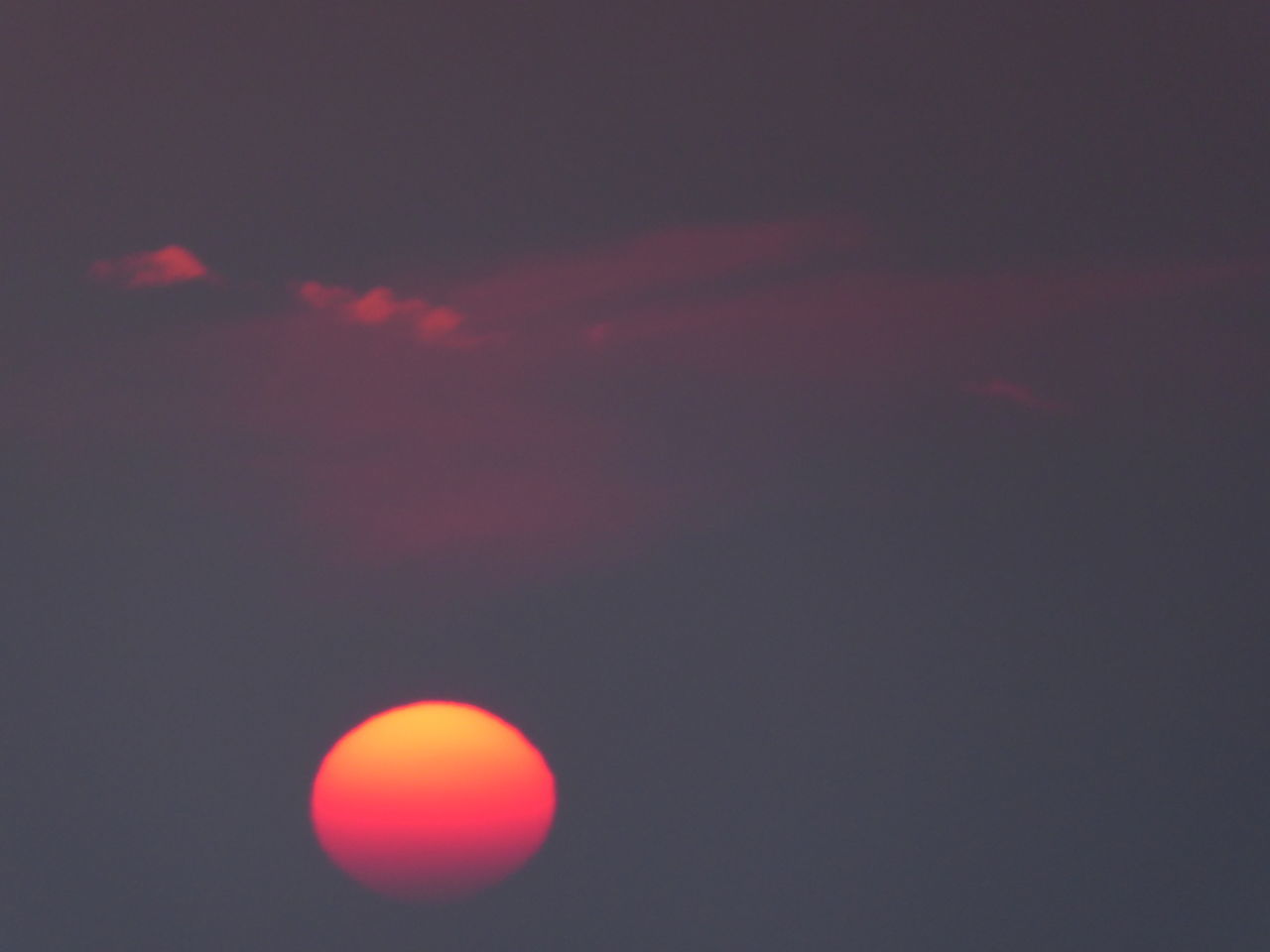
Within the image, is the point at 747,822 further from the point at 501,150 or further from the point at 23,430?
the point at 23,430

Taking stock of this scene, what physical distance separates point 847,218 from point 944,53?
0.36m

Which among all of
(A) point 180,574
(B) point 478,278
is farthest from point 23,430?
(B) point 478,278

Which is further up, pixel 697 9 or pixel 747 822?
pixel 697 9

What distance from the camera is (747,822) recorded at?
246 centimetres

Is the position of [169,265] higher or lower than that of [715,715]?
higher

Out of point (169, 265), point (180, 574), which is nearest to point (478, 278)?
point (169, 265)

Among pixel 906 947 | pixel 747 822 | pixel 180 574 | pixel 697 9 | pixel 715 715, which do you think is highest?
pixel 697 9

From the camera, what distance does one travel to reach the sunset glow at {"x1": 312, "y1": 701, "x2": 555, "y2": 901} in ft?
8.10

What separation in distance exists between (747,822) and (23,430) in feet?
5.10

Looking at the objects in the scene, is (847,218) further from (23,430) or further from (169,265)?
(23,430)

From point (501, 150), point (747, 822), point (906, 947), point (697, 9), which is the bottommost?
point (906, 947)

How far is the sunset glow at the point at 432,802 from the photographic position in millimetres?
2469

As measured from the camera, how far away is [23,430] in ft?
8.32

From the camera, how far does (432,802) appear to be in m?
2.51
